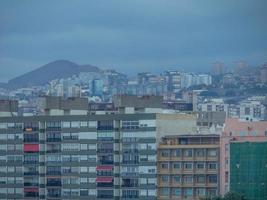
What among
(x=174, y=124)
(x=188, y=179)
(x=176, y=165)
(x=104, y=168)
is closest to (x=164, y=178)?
(x=176, y=165)

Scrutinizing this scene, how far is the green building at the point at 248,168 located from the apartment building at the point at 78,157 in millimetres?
2707

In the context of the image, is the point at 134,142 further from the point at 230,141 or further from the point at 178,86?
the point at 178,86

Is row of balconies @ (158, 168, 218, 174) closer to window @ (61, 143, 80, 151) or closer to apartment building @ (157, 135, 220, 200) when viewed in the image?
apartment building @ (157, 135, 220, 200)

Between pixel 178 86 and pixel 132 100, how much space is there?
5339 centimetres

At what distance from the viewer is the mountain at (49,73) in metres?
102

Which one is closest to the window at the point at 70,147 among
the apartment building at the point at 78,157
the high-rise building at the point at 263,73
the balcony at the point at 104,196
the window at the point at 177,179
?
the apartment building at the point at 78,157

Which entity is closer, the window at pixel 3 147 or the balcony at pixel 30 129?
the balcony at pixel 30 129

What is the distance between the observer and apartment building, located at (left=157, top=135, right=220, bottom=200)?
36.4 meters

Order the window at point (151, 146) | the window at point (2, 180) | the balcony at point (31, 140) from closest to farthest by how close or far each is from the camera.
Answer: the window at point (151, 146), the balcony at point (31, 140), the window at point (2, 180)

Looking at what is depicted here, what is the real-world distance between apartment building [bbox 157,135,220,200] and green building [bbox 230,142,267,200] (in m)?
0.56

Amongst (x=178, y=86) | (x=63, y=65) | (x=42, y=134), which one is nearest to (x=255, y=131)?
(x=42, y=134)

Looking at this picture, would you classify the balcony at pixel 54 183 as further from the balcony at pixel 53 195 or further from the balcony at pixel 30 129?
the balcony at pixel 30 129

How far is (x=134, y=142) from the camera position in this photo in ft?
124

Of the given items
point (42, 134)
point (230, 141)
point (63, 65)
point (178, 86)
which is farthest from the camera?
point (63, 65)
